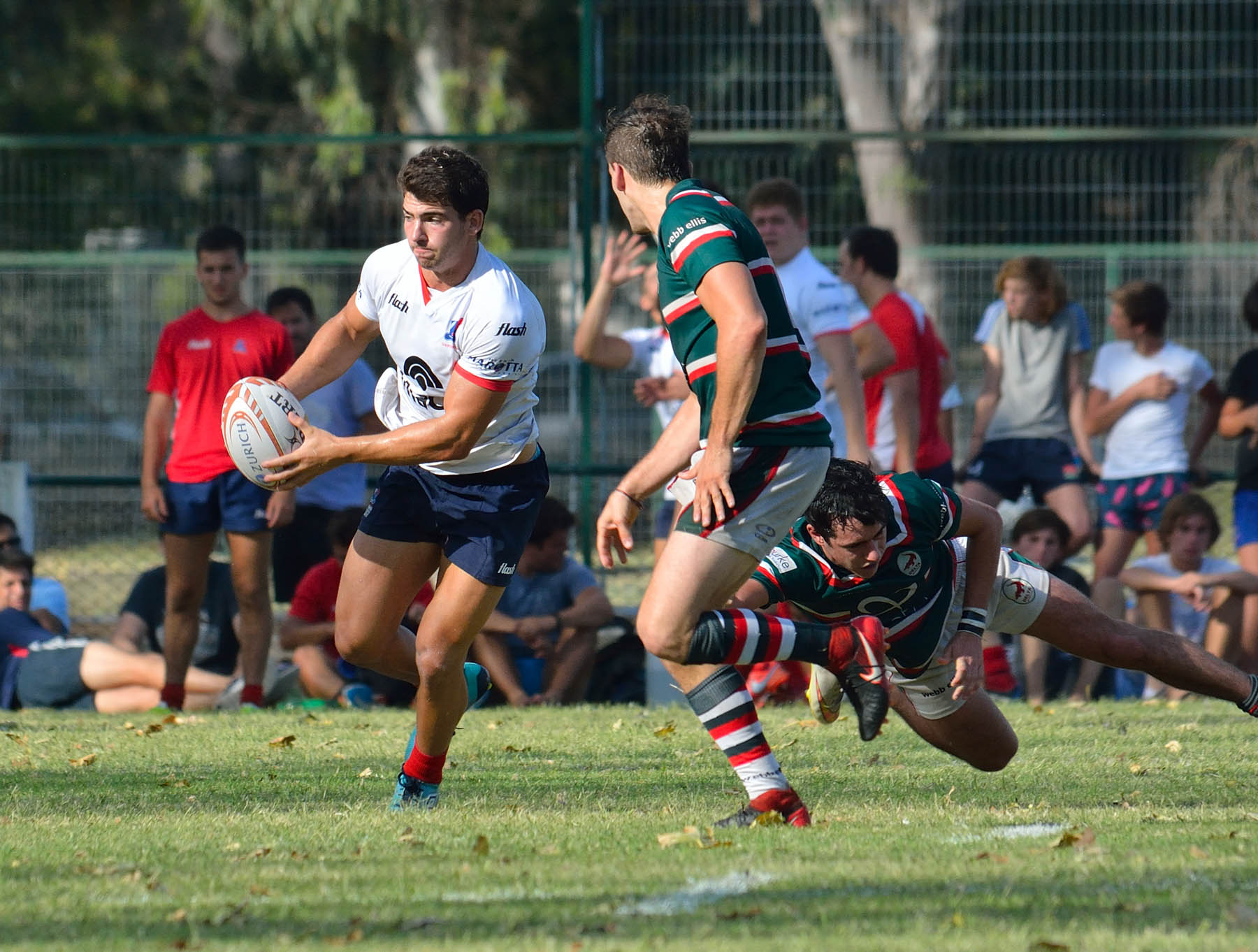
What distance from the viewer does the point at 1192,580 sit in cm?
926

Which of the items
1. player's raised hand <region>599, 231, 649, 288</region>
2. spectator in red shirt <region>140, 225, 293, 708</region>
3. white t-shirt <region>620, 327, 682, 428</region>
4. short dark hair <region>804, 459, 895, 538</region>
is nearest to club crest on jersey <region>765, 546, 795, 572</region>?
short dark hair <region>804, 459, 895, 538</region>

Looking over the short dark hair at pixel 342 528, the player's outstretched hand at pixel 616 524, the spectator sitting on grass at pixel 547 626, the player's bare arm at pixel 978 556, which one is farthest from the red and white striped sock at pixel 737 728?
the short dark hair at pixel 342 528

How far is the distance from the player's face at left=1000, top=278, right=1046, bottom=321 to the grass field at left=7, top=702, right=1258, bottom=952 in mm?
3186

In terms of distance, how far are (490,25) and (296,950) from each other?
2260cm

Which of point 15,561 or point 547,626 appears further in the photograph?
point 15,561

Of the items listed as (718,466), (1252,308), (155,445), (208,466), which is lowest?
(208,466)

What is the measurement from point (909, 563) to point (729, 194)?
20.6ft

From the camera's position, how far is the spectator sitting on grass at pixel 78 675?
9.24 meters

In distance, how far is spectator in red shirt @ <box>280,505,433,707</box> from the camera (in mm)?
9367

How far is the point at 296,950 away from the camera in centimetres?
354

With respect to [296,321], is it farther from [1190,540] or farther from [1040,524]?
[1190,540]

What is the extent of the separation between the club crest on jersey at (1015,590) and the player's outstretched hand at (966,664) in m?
0.45

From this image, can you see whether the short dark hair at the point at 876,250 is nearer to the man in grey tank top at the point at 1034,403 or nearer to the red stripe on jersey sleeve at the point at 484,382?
the man in grey tank top at the point at 1034,403

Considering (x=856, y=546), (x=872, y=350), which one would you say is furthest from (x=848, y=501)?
(x=872, y=350)
